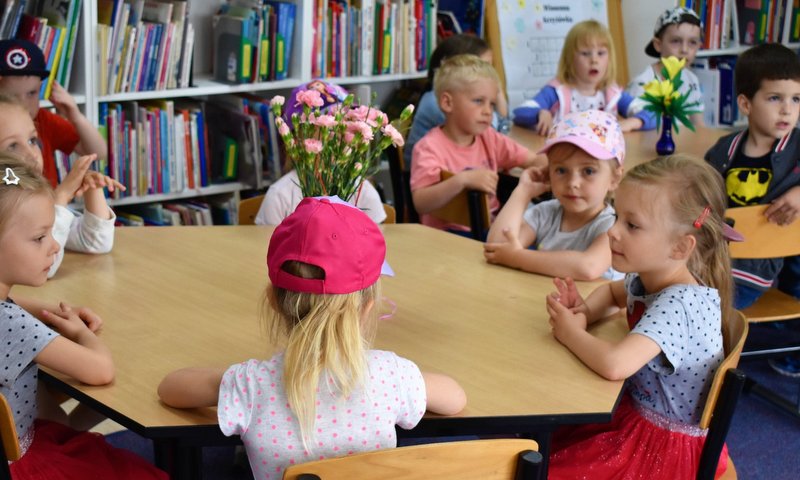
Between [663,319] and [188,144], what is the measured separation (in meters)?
2.61

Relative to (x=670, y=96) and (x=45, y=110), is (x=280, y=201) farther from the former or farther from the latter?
(x=670, y=96)

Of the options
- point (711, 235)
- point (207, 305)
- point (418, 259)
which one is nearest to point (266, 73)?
point (418, 259)

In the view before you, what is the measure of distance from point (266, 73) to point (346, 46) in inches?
16.8

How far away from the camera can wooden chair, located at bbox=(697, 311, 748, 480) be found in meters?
1.66

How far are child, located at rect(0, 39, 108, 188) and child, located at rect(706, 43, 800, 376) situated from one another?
214cm

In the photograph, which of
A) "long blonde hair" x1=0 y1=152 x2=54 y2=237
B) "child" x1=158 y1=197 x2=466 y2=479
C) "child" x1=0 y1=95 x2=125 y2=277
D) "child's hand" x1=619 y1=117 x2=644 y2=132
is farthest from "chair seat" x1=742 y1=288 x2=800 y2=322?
"long blonde hair" x1=0 y1=152 x2=54 y2=237

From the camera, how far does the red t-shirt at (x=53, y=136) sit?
3.20m

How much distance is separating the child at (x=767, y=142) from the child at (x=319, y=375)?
1830mm

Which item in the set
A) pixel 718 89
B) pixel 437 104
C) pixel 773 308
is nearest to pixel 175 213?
pixel 437 104

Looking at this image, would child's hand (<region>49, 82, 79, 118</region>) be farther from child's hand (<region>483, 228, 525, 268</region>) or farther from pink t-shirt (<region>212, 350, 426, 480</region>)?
pink t-shirt (<region>212, 350, 426, 480</region>)

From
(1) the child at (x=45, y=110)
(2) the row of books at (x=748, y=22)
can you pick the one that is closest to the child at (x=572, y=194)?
(1) the child at (x=45, y=110)

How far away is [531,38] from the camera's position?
16.6ft

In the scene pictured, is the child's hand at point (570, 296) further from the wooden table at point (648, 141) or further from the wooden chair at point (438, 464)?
the wooden table at point (648, 141)

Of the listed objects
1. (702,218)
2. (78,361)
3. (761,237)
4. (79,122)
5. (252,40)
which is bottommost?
(761,237)
